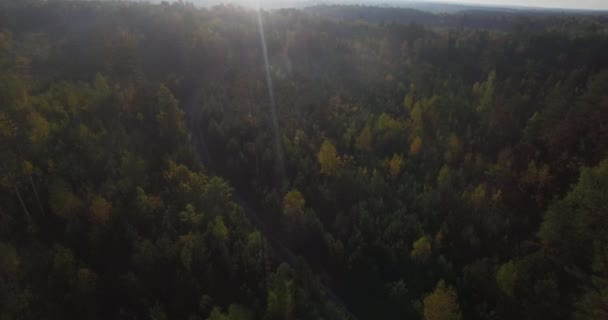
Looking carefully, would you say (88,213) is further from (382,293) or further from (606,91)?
(606,91)

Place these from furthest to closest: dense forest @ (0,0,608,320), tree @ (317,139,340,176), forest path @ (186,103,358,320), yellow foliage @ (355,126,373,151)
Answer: yellow foliage @ (355,126,373,151), tree @ (317,139,340,176), forest path @ (186,103,358,320), dense forest @ (0,0,608,320)

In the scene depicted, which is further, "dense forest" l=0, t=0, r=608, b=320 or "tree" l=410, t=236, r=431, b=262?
"tree" l=410, t=236, r=431, b=262

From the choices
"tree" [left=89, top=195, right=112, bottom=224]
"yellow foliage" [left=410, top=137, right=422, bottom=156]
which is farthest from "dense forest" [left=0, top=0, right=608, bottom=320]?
"yellow foliage" [left=410, top=137, right=422, bottom=156]

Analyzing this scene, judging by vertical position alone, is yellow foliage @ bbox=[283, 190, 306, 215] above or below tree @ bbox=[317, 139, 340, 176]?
below

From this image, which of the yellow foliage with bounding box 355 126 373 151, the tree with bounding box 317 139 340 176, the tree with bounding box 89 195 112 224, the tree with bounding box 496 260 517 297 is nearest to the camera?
the tree with bounding box 496 260 517 297

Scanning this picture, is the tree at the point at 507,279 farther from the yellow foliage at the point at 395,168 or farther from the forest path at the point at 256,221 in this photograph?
the yellow foliage at the point at 395,168

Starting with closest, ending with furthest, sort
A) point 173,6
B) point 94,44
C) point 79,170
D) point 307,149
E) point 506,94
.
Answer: point 79,170, point 307,149, point 506,94, point 94,44, point 173,6

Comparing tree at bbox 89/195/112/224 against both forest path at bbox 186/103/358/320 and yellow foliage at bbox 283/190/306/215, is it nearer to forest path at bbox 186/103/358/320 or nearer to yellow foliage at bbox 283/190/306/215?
forest path at bbox 186/103/358/320

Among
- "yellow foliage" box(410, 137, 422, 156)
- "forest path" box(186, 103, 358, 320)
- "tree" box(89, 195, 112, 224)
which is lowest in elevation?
"forest path" box(186, 103, 358, 320)

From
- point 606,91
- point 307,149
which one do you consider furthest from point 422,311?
point 606,91
